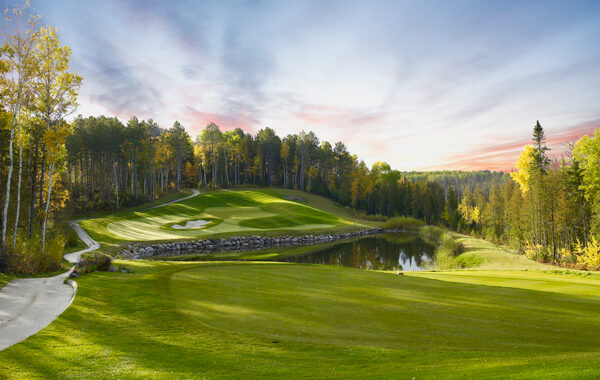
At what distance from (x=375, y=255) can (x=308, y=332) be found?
33.0 meters

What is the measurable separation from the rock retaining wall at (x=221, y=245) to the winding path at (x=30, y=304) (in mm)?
17208

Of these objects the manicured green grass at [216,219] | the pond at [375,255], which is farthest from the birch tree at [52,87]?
the pond at [375,255]

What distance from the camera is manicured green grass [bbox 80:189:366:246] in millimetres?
41312

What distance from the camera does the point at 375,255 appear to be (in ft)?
132

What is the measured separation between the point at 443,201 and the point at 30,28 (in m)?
91.3

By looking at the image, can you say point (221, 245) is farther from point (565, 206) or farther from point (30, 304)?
point (565, 206)

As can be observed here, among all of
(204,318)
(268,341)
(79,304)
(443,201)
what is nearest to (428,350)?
(268,341)

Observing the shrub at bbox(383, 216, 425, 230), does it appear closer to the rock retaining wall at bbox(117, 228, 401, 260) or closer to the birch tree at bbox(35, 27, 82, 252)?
the rock retaining wall at bbox(117, 228, 401, 260)

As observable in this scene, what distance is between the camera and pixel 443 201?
88.6 metres

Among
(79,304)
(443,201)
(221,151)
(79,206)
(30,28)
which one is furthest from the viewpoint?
(221,151)

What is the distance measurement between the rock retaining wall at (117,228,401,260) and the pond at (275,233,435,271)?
4896 millimetres

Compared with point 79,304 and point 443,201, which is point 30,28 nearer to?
point 79,304

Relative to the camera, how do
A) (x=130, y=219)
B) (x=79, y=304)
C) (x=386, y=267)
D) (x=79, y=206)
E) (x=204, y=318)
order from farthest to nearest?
→ (x=79, y=206), (x=130, y=219), (x=386, y=267), (x=79, y=304), (x=204, y=318)

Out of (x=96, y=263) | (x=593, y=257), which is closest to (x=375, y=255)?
(x=593, y=257)
